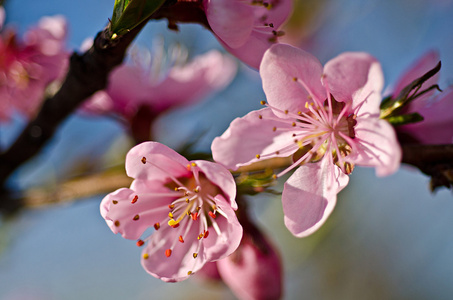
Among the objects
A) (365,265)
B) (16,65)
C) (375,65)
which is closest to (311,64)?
(375,65)

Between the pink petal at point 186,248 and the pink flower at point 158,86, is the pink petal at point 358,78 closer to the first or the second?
the pink petal at point 186,248

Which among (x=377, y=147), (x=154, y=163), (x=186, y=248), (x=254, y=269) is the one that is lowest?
(x=254, y=269)

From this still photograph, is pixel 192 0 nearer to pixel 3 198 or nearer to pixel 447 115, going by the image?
pixel 447 115

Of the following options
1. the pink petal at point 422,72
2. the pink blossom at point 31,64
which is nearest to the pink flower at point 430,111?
the pink petal at point 422,72

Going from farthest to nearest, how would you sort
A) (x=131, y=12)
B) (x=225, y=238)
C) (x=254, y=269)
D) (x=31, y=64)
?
(x=31, y=64), (x=254, y=269), (x=225, y=238), (x=131, y=12)

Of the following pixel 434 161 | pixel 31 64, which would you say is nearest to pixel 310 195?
pixel 434 161

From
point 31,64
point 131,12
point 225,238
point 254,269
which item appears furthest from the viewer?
point 31,64

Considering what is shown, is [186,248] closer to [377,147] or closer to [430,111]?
[377,147]

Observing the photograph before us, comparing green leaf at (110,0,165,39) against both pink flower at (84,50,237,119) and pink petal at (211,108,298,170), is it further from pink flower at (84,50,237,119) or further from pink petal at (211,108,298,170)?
pink flower at (84,50,237,119)
